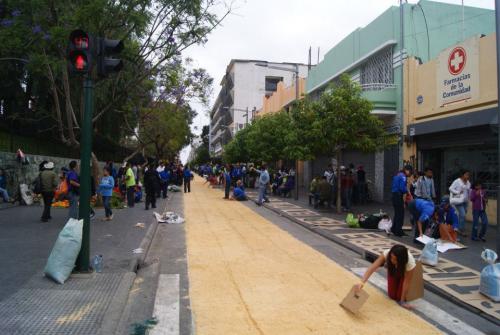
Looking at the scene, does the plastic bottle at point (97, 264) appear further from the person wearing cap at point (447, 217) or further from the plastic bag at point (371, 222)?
the plastic bag at point (371, 222)

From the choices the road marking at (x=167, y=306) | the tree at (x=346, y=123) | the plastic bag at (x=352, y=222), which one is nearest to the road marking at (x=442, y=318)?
the road marking at (x=167, y=306)

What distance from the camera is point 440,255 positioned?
9.36 meters

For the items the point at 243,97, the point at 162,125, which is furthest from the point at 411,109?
the point at 243,97

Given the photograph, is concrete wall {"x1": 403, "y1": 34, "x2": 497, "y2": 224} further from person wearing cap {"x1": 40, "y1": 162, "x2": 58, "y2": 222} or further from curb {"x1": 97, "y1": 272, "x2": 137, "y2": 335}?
person wearing cap {"x1": 40, "y1": 162, "x2": 58, "y2": 222}

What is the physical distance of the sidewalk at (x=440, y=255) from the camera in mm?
6449

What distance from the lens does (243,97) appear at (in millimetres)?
70062

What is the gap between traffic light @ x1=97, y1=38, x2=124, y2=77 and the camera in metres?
6.99

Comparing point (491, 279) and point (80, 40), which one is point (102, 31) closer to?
point (80, 40)

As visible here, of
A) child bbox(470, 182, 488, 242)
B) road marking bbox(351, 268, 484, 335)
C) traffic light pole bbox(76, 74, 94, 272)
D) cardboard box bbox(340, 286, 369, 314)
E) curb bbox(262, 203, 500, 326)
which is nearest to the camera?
road marking bbox(351, 268, 484, 335)

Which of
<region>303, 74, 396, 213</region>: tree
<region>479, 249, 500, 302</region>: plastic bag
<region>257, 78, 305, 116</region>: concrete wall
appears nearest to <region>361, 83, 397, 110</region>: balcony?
<region>303, 74, 396, 213</region>: tree

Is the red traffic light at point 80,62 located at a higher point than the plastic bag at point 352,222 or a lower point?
higher

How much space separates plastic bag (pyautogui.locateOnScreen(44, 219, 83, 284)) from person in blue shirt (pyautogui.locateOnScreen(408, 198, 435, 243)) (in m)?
7.13

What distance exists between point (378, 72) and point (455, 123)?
6.65 metres

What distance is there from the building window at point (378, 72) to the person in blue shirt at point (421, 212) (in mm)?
9652
